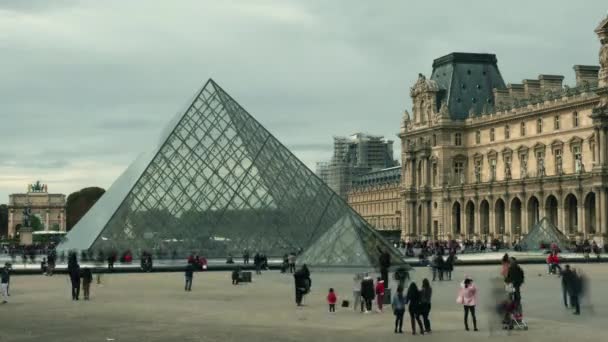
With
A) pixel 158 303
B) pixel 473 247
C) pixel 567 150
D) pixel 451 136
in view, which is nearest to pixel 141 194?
pixel 158 303

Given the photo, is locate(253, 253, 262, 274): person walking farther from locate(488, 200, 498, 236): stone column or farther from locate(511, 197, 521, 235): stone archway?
locate(488, 200, 498, 236): stone column

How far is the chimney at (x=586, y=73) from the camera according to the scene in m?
71.8

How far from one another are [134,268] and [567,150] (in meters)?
43.0

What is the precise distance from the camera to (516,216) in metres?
77.0

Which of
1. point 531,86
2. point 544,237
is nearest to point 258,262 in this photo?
point 544,237

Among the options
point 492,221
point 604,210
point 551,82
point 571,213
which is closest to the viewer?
point 604,210

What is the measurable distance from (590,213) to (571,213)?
3403 mm

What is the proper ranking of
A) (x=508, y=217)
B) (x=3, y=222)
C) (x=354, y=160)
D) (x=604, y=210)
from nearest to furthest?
(x=604, y=210) → (x=508, y=217) → (x=354, y=160) → (x=3, y=222)

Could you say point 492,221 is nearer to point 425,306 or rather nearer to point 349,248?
point 349,248

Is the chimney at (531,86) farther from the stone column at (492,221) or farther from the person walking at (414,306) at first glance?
the person walking at (414,306)

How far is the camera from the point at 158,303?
892 inches

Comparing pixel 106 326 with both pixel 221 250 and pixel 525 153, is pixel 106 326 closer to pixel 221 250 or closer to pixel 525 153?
pixel 221 250

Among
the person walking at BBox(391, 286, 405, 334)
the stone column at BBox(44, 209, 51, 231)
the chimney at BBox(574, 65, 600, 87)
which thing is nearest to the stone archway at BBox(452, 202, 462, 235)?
the chimney at BBox(574, 65, 600, 87)

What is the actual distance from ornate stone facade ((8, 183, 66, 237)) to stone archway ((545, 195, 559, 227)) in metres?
102
